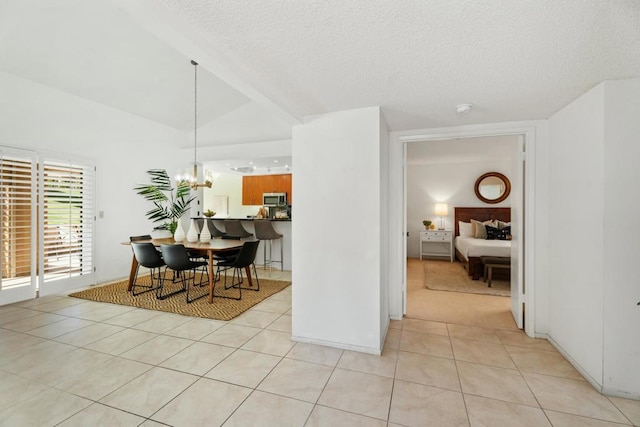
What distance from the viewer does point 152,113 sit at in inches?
210

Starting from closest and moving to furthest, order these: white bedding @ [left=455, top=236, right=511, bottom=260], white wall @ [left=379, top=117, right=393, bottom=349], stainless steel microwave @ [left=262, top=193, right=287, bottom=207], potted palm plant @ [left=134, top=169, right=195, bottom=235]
Result: white wall @ [left=379, top=117, right=393, bottom=349] → white bedding @ [left=455, top=236, right=511, bottom=260] → potted palm plant @ [left=134, top=169, right=195, bottom=235] → stainless steel microwave @ [left=262, top=193, right=287, bottom=207]

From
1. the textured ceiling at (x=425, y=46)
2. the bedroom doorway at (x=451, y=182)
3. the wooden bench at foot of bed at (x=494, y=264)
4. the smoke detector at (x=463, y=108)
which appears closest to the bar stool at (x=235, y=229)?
the bedroom doorway at (x=451, y=182)

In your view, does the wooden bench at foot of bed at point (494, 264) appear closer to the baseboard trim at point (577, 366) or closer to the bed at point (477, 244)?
the bed at point (477, 244)

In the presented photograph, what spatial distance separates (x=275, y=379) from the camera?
2.14 meters

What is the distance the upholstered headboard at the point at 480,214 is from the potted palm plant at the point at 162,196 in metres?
6.17

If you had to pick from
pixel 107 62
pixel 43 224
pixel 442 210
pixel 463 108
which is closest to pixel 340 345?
pixel 463 108

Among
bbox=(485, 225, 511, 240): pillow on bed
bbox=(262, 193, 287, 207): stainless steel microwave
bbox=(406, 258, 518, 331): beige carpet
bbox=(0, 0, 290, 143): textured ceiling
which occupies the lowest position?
bbox=(406, 258, 518, 331): beige carpet

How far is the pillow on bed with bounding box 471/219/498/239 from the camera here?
20.9 feet

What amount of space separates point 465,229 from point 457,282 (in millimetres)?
2348

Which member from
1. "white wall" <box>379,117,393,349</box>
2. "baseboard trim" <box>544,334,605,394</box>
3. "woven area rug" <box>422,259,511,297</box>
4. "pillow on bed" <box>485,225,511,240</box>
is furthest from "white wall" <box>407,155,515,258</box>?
"baseboard trim" <box>544,334,605,394</box>

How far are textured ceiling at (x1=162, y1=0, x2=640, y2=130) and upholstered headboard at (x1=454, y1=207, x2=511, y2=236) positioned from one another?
5.09 m

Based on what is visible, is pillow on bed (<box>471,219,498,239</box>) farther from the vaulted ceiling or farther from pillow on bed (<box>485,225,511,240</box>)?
the vaulted ceiling

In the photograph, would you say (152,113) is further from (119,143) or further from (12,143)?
(12,143)

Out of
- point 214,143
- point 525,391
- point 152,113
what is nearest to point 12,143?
point 152,113
